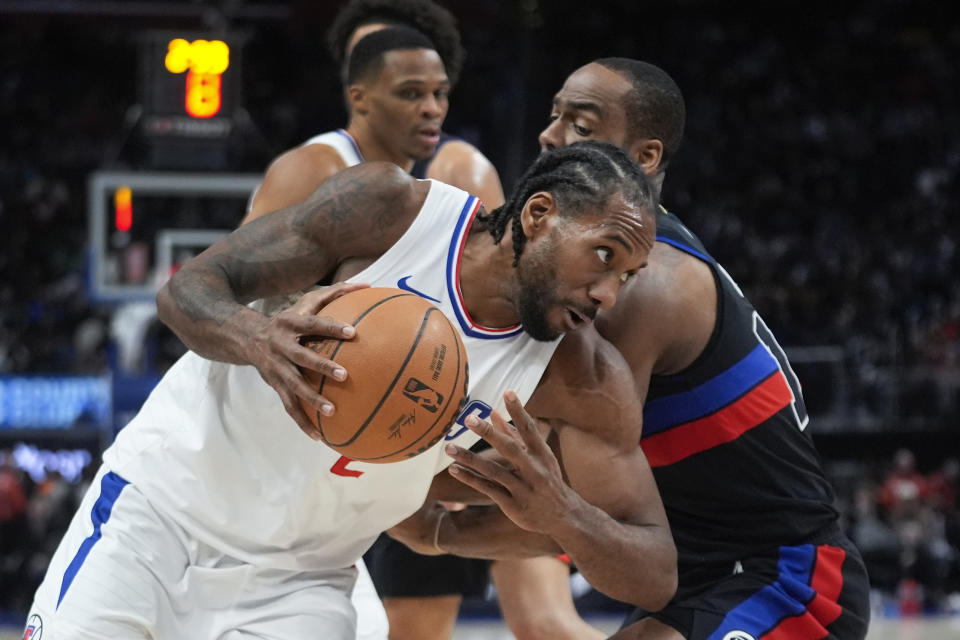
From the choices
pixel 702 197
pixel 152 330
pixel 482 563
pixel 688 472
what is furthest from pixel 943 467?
pixel 688 472

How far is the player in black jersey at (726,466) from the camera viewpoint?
2.94 m

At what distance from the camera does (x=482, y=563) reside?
175 inches

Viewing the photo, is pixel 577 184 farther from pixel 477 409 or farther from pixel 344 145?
pixel 344 145

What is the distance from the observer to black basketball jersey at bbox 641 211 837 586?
301cm

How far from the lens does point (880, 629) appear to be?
8.89 metres

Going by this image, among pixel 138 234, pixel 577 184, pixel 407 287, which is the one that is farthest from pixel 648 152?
pixel 138 234

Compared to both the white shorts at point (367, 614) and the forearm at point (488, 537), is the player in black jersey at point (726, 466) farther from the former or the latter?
the white shorts at point (367, 614)

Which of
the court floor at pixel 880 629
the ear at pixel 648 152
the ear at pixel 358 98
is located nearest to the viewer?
the ear at pixel 648 152

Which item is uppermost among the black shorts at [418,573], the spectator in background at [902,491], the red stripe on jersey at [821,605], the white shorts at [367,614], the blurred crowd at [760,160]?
the red stripe on jersey at [821,605]

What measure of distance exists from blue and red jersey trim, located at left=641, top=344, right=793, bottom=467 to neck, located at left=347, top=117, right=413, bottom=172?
1595mm

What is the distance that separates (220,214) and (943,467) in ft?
26.5

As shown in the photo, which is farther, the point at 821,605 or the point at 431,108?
the point at 431,108

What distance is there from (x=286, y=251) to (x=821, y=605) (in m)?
1.56

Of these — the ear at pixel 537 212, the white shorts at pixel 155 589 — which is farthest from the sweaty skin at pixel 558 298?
the white shorts at pixel 155 589
